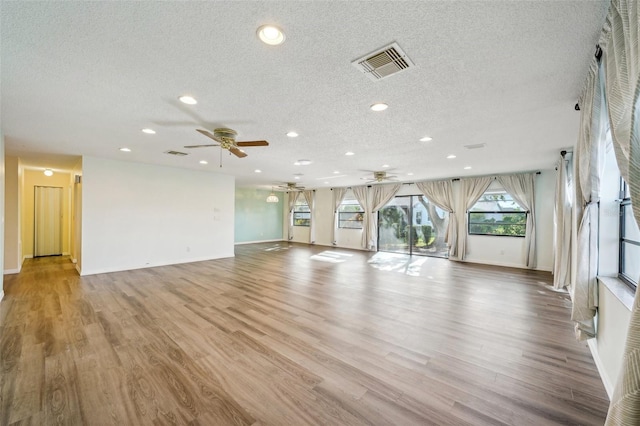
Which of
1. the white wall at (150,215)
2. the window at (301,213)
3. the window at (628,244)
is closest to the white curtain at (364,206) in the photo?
the window at (301,213)

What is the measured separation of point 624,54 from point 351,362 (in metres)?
2.77

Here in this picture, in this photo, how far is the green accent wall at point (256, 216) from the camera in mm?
11438

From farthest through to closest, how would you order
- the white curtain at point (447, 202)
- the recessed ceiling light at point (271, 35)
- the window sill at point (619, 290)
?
the white curtain at point (447, 202)
the window sill at point (619, 290)
the recessed ceiling light at point (271, 35)

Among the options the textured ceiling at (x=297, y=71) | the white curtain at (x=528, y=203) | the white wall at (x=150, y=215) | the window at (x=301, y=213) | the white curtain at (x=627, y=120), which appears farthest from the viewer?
the window at (x=301, y=213)

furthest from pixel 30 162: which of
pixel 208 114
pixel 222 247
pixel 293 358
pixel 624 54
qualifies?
pixel 624 54

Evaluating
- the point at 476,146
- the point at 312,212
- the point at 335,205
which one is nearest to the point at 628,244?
the point at 476,146

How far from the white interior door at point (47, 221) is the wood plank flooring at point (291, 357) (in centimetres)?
457

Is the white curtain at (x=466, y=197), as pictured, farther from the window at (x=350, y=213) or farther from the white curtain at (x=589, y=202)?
the white curtain at (x=589, y=202)

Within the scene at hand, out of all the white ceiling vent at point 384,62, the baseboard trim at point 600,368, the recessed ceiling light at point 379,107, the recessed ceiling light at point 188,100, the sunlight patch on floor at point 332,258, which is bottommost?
the sunlight patch on floor at point 332,258

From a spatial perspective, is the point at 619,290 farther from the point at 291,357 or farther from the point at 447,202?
the point at 447,202

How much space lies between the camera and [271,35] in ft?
5.53

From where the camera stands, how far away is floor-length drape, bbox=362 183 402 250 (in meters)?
9.52

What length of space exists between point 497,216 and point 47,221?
13.9 metres

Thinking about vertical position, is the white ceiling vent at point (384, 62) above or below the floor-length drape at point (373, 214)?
above
